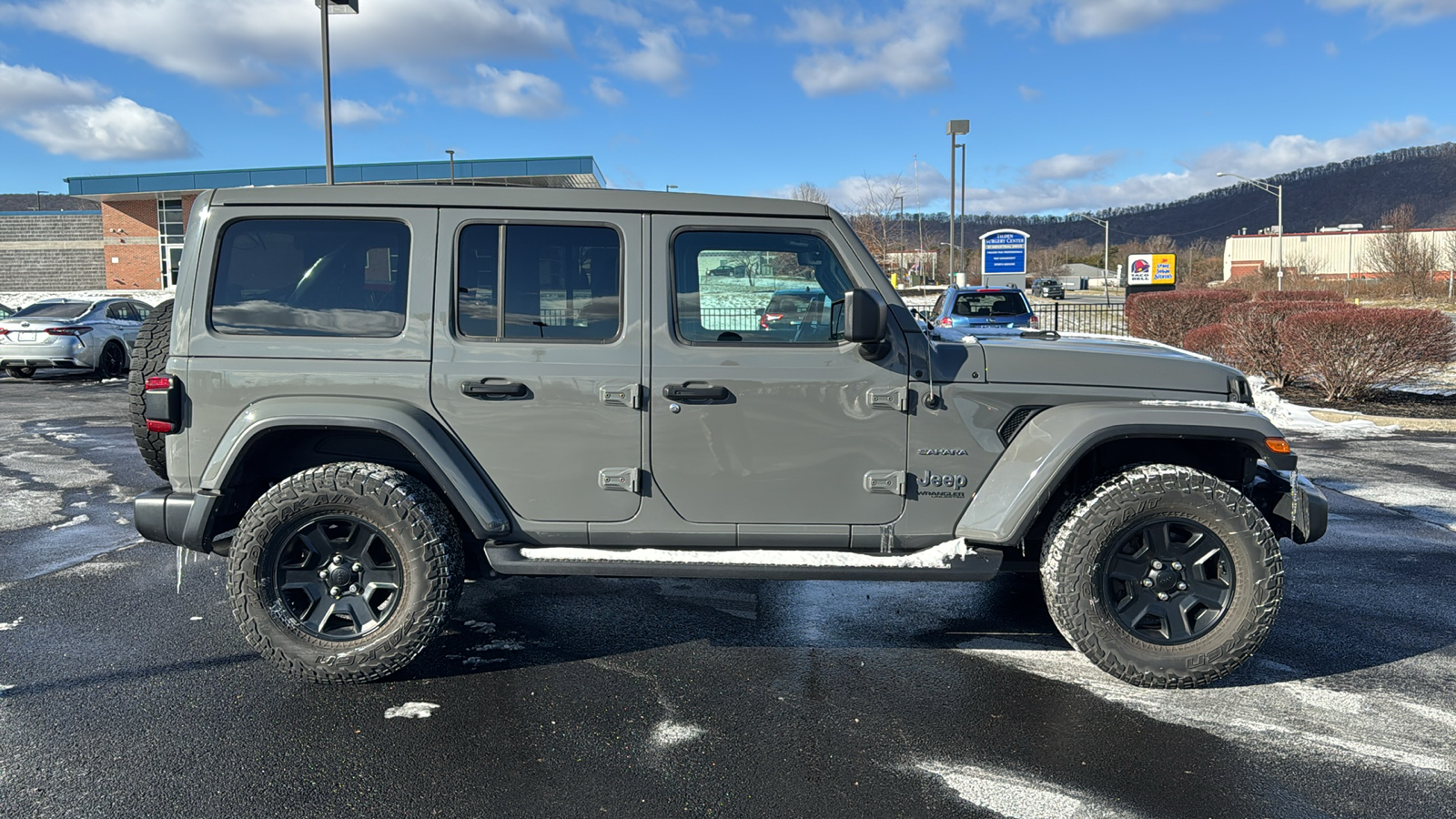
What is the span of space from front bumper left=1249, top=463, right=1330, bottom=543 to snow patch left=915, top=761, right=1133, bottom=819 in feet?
5.78

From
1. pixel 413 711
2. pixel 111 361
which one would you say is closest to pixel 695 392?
pixel 413 711

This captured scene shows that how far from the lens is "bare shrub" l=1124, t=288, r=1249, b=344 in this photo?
18.5 metres

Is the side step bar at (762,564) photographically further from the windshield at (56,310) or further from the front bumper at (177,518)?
the windshield at (56,310)

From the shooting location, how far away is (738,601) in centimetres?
510

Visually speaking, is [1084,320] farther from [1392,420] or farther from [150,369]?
[150,369]

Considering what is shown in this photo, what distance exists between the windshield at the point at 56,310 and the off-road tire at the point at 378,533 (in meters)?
16.2

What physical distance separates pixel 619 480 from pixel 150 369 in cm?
205

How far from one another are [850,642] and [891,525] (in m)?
0.80

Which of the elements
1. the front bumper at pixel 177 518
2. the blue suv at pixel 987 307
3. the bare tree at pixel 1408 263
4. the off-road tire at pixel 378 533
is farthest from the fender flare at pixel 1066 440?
the bare tree at pixel 1408 263

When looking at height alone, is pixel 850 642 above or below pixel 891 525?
below

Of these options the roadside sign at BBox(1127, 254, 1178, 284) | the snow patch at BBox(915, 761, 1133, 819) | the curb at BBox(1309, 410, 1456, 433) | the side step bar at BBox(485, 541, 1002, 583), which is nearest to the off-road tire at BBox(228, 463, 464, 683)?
the side step bar at BBox(485, 541, 1002, 583)

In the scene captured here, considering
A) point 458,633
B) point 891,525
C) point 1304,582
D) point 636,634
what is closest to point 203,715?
point 458,633

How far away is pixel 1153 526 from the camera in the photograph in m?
3.93

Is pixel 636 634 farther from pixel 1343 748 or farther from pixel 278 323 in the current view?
pixel 1343 748
